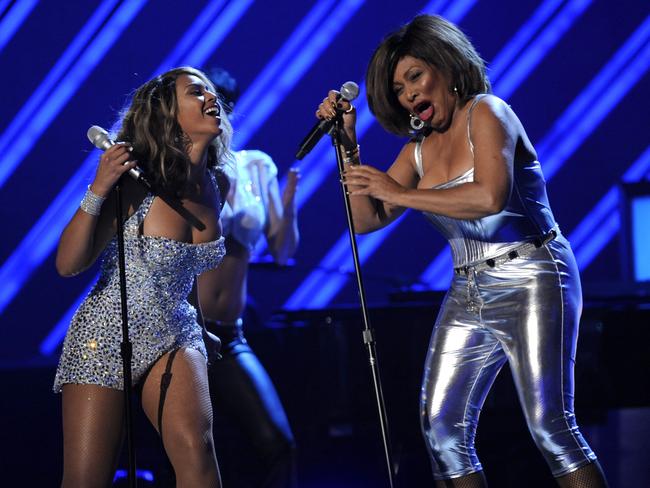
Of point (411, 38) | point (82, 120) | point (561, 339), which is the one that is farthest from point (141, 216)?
point (82, 120)

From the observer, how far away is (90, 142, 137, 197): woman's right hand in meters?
2.57

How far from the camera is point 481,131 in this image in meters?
2.63

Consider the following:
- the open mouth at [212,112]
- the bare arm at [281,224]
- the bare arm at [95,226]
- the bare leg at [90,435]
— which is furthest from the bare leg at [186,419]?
the bare arm at [281,224]

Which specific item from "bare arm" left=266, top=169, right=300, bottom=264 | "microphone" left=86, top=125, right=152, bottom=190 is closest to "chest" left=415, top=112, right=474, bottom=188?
"microphone" left=86, top=125, right=152, bottom=190

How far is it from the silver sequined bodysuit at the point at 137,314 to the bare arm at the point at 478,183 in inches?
23.2

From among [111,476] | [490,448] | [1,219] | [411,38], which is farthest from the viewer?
[1,219]

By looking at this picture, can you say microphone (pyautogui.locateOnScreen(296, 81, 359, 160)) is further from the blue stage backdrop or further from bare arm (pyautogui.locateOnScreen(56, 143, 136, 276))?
the blue stage backdrop

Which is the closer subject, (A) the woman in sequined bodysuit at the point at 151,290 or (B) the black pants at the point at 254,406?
(A) the woman in sequined bodysuit at the point at 151,290

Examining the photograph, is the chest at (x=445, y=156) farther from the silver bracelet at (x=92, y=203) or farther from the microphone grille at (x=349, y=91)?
the silver bracelet at (x=92, y=203)

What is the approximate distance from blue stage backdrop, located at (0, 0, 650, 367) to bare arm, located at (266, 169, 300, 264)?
258 centimetres

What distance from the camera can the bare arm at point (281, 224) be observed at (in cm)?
418

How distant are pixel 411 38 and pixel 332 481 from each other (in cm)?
246

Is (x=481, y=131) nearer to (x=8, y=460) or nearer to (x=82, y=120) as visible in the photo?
(x=8, y=460)

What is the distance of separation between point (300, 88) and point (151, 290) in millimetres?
4357
